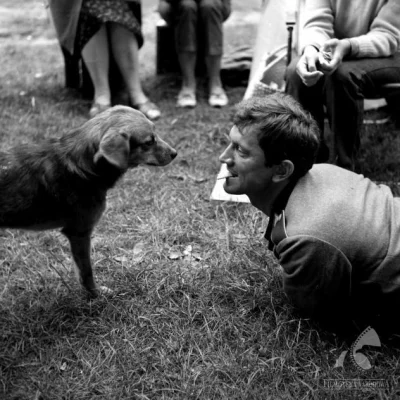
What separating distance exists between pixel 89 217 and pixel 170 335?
761mm

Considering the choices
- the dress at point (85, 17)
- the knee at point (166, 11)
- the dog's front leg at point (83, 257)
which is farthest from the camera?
the knee at point (166, 11)

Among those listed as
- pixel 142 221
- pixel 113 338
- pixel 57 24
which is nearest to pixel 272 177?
pixel 113 338

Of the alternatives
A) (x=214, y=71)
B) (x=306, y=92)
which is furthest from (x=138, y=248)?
(x=214, y=71)

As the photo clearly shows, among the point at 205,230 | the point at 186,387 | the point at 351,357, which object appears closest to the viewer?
the point at 186,387

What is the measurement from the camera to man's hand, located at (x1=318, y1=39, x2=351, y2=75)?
3.48 metres

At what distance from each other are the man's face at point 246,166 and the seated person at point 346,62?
1.16 m

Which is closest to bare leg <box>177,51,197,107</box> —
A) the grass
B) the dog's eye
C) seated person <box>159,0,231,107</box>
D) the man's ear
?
seated person <box>159,0,231,107</box>

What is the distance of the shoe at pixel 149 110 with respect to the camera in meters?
5.31

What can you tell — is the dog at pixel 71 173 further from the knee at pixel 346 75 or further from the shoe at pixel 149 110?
the shoe at pixel 149 110

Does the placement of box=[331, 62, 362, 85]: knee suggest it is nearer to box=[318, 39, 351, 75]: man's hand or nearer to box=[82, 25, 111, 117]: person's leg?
box=[318, 39, 351, 75]: man's hand

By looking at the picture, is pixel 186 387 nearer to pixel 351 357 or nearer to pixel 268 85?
pixel 351 357

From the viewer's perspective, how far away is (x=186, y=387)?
2385mm

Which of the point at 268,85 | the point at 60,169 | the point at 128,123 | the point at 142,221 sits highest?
the point at 128,123

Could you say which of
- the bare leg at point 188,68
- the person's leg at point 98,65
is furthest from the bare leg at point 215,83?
the person's leg at point 98,65
